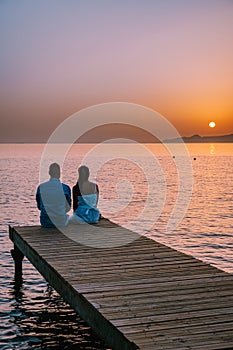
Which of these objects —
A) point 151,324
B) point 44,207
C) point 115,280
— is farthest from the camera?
point 44,207

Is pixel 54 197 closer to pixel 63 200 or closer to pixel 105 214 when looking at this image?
pixel 63 200

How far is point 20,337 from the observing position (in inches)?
442

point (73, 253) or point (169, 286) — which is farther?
point (73, 253)

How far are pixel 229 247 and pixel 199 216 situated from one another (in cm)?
1061

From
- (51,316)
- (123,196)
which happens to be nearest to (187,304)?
(51,316)

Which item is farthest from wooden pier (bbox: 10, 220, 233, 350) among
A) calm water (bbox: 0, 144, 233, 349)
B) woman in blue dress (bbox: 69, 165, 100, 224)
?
calm water (bbox: 0, 144, 233, 349)

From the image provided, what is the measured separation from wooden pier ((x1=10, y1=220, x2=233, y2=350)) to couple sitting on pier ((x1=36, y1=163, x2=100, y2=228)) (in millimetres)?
931

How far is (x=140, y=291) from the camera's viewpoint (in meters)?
8.55

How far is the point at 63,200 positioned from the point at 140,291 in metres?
5.79

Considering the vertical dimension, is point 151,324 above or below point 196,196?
above

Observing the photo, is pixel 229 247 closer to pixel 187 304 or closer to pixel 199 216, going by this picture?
pixel 199 216

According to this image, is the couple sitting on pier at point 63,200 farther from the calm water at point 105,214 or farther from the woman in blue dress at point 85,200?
the calm water at point 105,214

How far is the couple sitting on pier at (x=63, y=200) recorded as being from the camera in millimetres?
13805

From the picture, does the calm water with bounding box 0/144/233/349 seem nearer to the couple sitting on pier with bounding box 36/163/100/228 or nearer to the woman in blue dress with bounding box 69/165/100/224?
the couple sitting on pier with bounding box 36/163/100/228
